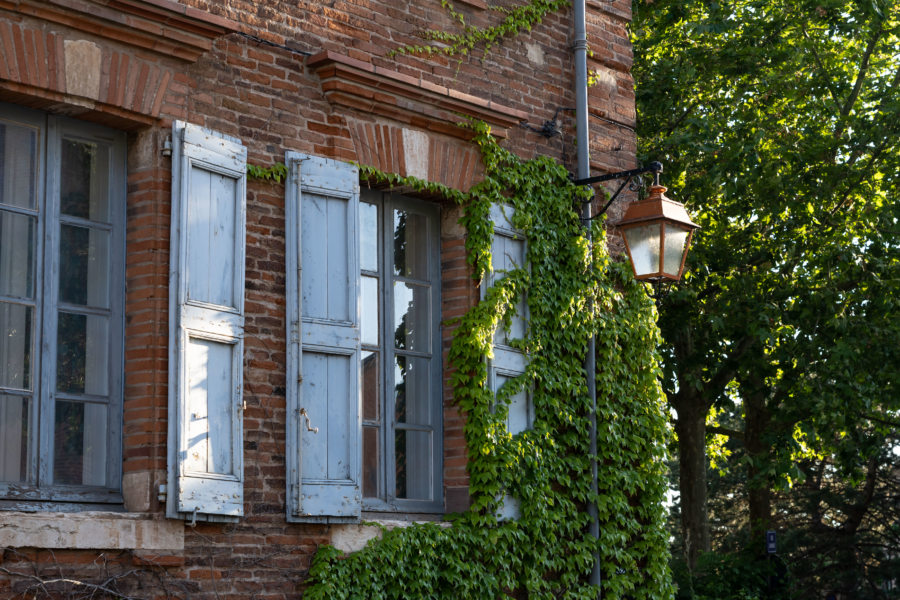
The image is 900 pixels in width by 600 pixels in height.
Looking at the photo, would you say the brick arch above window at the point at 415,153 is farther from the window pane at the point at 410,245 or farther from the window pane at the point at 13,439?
the window pane at the point at 13,439

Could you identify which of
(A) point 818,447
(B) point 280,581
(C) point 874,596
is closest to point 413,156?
(B) point 280,581

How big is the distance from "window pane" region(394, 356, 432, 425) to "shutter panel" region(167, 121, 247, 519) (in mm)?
1518

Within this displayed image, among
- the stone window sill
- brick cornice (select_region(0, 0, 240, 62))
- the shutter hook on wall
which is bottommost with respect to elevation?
the stone window sill

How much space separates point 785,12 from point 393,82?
8.39 m

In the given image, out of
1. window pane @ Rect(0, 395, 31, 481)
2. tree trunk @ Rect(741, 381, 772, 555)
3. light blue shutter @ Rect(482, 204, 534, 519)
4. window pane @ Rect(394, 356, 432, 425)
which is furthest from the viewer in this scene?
tree trunk @ Rect(741, 381, 772, 555)

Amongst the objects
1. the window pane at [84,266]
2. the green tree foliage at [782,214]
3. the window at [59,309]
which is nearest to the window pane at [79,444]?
the window at [59,309]

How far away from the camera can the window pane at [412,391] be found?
7.83 metres

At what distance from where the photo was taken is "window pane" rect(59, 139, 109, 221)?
6.33 metres

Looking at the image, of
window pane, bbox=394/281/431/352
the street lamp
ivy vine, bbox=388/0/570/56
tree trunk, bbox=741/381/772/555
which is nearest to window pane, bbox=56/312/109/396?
window pane, bbox=394/281/431/352

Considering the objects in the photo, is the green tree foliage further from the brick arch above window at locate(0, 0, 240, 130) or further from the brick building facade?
the brick arch above window at locate(0, 0, 240, 130)

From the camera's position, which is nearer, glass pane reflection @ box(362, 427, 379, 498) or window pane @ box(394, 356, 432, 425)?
glass pane reflection @ box(362, 427, 379, 498)

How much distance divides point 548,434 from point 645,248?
4.57 feet

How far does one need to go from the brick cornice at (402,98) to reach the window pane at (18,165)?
183 cm

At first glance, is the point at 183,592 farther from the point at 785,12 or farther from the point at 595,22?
the point at 785,12
